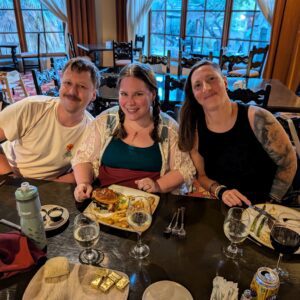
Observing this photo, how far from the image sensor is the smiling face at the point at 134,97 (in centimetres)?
142

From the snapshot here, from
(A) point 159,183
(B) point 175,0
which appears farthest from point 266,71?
(A) point 159,183

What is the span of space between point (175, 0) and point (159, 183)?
5.19m

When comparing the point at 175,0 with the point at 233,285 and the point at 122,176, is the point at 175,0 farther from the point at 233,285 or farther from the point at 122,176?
the point at 233,285

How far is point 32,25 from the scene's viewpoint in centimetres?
643

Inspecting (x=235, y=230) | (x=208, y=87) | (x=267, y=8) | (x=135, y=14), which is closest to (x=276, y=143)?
(x=208, y=87)

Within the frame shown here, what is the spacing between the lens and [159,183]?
1383mm

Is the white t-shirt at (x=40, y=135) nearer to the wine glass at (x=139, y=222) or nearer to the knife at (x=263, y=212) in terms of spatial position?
the wine glass at (x=139, y=222)

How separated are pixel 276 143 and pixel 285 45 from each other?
3.91 meters

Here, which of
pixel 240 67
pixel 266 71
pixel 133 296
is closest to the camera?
pixel 133 296

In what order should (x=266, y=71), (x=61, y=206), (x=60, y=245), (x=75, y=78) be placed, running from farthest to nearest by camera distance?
(x=266, y=71) < (x=75, y=78) < (x=61, y=206) < (x=60, y=245)

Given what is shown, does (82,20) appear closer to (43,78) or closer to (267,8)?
(267,8)

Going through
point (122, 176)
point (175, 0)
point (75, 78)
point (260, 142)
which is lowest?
point (122, 176)

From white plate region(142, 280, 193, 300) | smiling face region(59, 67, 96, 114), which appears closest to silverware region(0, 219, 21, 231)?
white plate region(142, 280, 193, 300)

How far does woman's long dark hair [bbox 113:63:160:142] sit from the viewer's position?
1426 mm
